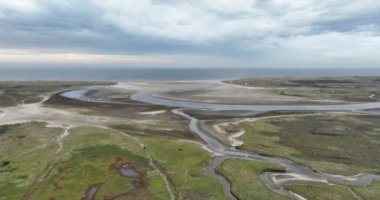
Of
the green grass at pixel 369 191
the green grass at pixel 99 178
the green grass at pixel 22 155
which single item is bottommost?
the green grass at pixel 369 191

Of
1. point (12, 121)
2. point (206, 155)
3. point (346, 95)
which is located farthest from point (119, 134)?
point (346, 95)

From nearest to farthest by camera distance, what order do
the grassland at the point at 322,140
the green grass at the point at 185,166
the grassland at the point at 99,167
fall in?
the grassland at the point at 99,167, the green grass at the point at 185,166, the grassland at the point at 322,140

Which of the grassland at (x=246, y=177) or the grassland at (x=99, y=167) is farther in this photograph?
the grassland at (x=99, y=167)

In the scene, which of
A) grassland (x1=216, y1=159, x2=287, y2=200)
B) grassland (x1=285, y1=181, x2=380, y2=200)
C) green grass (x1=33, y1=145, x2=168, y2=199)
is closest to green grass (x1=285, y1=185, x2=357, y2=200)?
grassland (x1=285, y1=181, x2=380, y2=200)

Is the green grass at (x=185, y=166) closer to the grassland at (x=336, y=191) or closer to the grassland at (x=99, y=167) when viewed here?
the grassland at (x=99, y=167)

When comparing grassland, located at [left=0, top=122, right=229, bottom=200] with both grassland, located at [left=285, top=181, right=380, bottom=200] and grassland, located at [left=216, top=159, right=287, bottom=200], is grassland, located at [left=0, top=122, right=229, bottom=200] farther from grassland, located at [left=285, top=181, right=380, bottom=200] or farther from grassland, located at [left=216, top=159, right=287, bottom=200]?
grassland, located at [left=285, top=181, right=380, bottom=200]

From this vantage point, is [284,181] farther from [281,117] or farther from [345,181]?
[281,117]

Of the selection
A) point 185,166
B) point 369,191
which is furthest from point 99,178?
point 369,191

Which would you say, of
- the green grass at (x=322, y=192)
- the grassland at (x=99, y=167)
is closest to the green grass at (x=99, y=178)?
the grassland at (x=99, y=167)
